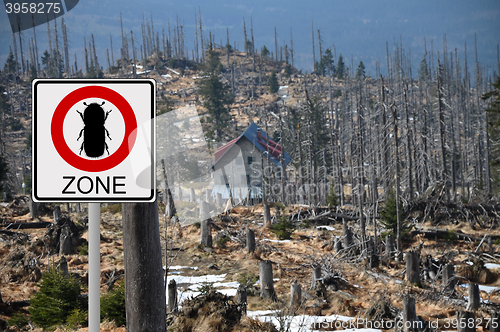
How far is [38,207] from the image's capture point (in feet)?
69.7

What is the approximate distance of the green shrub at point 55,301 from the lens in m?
7.84

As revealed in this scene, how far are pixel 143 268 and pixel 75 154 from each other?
9.72ft

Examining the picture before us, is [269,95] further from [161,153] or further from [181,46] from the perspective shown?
[161,153]

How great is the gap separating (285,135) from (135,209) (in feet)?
153

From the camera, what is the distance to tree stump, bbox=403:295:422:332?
8.62 m

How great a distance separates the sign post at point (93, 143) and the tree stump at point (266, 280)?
8751 mm

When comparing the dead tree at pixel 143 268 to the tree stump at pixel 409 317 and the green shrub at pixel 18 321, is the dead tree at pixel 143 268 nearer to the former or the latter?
the green shrub at pixel 18 321

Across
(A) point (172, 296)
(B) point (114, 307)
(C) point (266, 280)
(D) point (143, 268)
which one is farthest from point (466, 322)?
(B) point (114, 307)

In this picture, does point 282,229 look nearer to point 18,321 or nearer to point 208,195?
point 208,195

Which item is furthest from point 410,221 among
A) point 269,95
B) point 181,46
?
point 181,46

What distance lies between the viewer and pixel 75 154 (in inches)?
90.4

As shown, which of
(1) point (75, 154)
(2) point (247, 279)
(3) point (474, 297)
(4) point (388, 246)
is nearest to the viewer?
(1) point (75, 154)

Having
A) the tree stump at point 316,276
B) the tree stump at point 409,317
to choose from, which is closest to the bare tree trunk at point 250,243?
the tree stump at point 316,276

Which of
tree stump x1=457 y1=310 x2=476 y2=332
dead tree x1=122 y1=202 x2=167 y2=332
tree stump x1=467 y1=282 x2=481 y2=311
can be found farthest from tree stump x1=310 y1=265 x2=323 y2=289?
dead tree x1=122 y1=202 x2=167 y2=332
